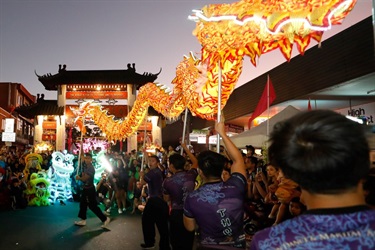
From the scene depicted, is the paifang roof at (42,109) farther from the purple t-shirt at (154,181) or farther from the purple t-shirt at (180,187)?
the purple t-shirt at (180,187)

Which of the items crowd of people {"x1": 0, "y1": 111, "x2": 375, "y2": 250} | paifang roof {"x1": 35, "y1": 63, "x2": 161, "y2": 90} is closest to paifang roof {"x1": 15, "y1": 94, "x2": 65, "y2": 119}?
paifang roof {"x1": 35, "y1": 63, "x2": 161, "y2": 90}

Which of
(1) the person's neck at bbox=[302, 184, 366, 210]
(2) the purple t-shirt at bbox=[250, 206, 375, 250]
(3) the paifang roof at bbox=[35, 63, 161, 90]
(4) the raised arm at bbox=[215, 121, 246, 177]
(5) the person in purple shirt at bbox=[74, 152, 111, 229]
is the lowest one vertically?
(5) the person in purple shirt at bbox=[74, 152, 111, 229]

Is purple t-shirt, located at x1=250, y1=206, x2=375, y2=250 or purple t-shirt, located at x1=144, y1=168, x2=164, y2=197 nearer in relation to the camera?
purple t-shirt, located at x1=250, y1=206, x2=375, y2=250

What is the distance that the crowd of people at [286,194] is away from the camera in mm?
1264

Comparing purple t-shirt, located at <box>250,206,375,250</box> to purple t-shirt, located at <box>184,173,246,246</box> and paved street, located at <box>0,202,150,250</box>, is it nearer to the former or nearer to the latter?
purple t-shirt, located at <box>184,173,246,246</box>

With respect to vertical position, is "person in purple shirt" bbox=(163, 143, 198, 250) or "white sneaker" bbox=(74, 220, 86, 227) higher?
"person in purple shirt" bbox=(163, 143, 198, 250)

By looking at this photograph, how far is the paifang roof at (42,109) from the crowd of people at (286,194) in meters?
25.2

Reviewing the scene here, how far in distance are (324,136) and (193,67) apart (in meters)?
4.52

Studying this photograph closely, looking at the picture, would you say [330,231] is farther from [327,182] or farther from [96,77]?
[96,77]

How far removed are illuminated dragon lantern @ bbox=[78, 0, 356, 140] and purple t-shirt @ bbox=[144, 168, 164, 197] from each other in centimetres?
155

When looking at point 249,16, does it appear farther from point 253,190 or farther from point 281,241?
point 253,190

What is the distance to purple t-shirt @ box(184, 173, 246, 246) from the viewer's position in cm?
292

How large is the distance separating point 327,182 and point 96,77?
1239 inches

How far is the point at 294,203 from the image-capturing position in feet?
13.7
